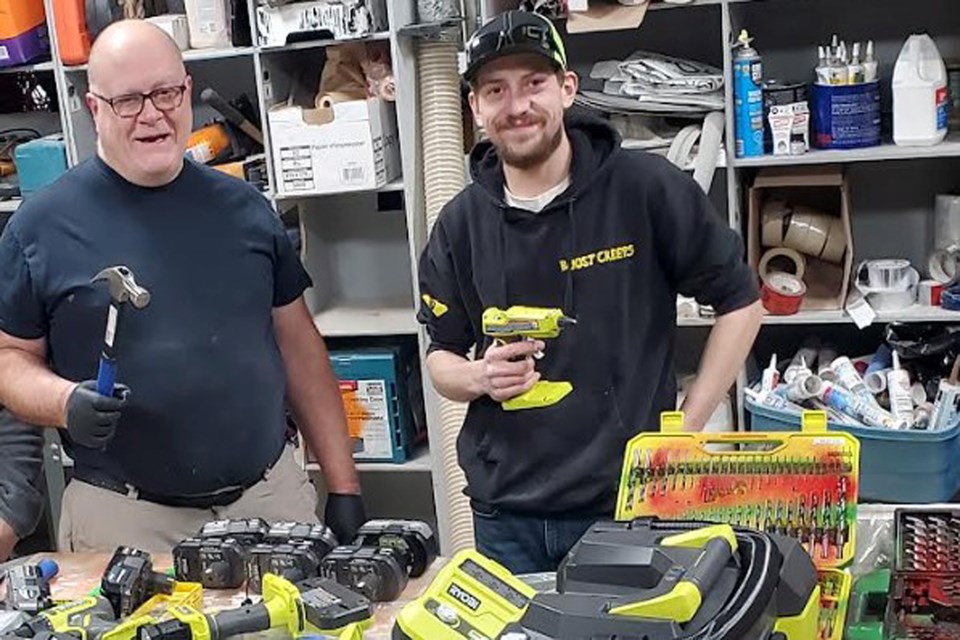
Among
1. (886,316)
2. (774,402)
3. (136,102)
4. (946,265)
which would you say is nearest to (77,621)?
(136,102)

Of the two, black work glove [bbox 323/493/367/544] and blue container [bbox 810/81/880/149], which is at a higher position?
blue container [bbox 810/81/880/149]

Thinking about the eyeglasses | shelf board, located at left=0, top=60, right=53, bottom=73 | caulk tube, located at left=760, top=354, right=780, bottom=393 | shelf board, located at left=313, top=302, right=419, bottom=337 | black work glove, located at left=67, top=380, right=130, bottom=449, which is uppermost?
shelf board, located at left=0, top=60, right=53, bottom=73

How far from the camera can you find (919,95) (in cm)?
305

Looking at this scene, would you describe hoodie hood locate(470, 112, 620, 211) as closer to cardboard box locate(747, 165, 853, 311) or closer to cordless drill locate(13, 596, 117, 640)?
cordless drill locate(13, 596, 117, 640)

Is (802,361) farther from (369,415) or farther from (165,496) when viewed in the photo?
(165,496)

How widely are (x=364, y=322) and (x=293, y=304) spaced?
110 centimetres

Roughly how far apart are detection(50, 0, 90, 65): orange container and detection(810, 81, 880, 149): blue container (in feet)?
6.36

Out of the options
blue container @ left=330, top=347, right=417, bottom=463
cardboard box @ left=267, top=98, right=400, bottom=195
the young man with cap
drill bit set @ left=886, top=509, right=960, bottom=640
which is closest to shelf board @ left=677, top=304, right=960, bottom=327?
blue container @ left=330, top=347, right=417, bottom=463

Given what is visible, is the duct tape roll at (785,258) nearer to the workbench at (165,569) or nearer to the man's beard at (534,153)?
the man's beard at (534,153)

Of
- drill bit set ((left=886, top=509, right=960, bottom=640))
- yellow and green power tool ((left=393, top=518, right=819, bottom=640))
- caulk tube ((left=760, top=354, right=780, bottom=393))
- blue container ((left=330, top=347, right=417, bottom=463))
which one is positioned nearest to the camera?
yellow and green power tool ((left=393, top=518, right=819, bottom=640))

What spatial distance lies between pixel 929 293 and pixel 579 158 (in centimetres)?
148

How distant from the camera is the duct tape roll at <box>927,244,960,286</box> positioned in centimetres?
324

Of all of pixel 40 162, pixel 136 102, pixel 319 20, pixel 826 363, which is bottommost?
pixel 826 363

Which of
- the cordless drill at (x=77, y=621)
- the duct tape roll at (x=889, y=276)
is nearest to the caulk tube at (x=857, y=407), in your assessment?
the duct tape roll at (x=889, y=276)
